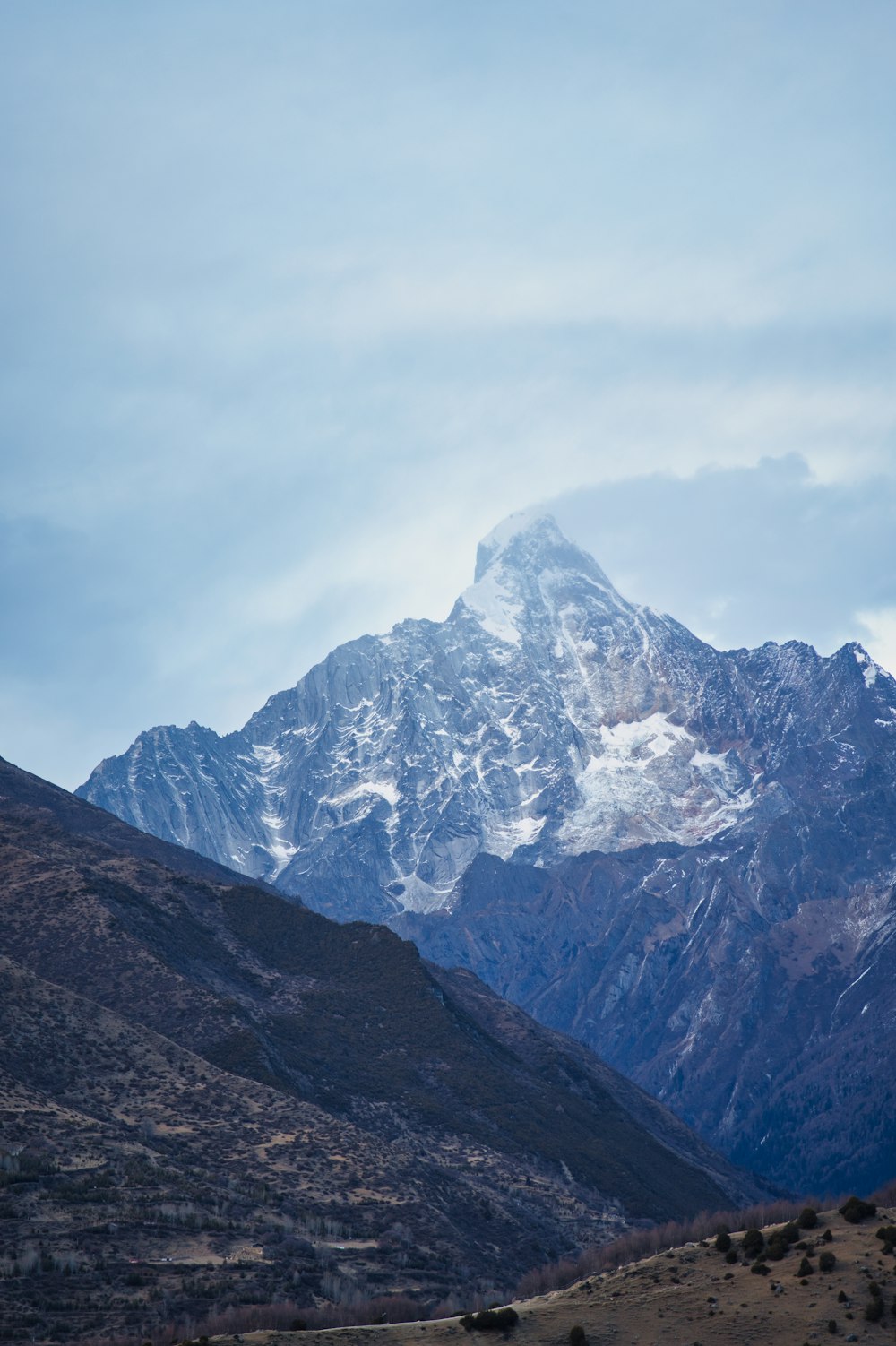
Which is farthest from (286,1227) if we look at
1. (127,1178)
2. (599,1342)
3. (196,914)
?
(196,914)

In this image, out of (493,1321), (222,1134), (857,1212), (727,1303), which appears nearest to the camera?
(727,1303)

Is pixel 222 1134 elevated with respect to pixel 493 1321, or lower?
elevated

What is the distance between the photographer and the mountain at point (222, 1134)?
101375mm

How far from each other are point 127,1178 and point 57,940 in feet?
179

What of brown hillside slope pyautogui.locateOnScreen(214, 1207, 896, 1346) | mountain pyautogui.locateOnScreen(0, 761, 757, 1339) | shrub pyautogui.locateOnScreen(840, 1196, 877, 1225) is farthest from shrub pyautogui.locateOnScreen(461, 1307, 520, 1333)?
mountain pyautogui.locateOnScreen(0, 761, 757, 1339)

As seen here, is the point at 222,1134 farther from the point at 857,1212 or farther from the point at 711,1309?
the point at 711,1309

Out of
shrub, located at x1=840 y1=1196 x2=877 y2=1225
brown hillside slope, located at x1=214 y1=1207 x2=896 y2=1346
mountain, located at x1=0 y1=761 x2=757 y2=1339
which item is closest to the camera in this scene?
brown hillside slope, located at x1=214 y1=1207 x2=896 y2=1346

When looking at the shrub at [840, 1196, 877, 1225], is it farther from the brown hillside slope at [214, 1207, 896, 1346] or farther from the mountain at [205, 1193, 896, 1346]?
the brown hillside slope at [214, 1207, 896, 1346]

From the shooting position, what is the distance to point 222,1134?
133m

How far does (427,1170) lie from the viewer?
14588cm

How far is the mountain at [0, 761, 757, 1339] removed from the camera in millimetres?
101375

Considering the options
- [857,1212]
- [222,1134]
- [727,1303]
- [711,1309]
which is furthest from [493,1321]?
[222,1134]

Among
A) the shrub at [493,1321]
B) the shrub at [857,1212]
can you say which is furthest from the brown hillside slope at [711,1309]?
the shrub at [857,1212]

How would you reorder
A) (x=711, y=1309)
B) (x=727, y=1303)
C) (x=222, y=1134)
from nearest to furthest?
(x=711, y=1309), (x=727, y=1303), (x=222, y=1134)
